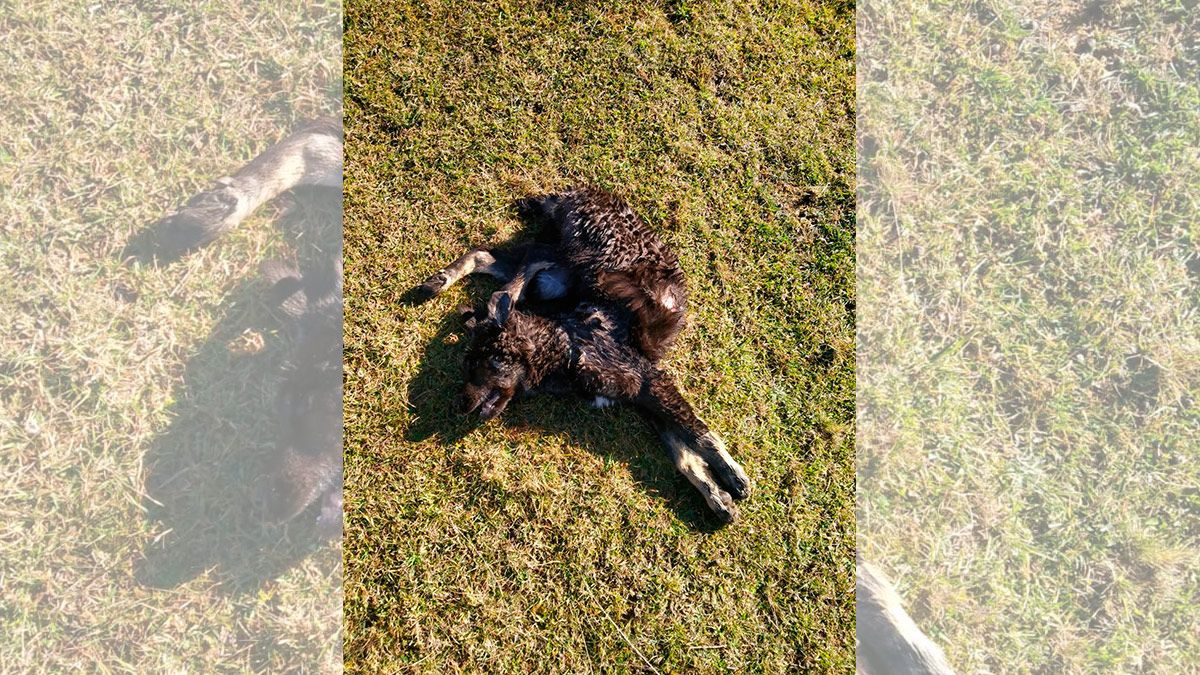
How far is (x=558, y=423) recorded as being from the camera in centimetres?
456

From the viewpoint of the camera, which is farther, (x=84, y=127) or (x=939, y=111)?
(x=939, y=111)

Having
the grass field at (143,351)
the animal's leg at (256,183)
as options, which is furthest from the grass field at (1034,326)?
the grass field at (143,351)

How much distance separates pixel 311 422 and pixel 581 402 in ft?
5.56

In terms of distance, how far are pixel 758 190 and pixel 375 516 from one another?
3.54m

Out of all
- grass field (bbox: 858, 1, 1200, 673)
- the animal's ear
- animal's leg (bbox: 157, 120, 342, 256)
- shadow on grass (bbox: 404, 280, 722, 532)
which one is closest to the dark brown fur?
the animal's ear

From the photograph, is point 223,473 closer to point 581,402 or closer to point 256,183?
point 256,183

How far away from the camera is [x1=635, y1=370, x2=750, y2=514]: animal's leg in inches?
174

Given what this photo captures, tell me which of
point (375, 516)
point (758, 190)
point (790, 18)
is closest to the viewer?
point (375, 516)

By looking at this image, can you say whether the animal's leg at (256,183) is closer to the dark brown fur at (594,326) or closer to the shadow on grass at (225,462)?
the shadow on grass at (225,462)

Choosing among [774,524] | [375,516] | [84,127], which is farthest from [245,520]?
[774,524]

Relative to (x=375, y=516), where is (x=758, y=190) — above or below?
above

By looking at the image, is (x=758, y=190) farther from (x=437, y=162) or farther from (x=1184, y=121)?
(x=1184, y=121)

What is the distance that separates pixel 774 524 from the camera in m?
4.67

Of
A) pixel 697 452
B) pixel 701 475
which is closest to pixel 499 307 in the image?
pixel 697 452
